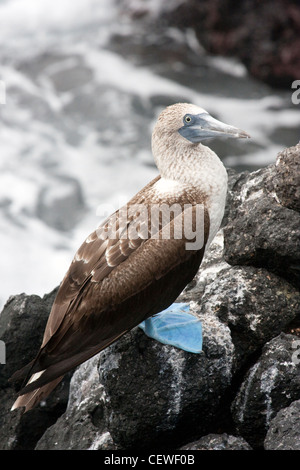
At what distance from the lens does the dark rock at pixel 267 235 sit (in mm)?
4523

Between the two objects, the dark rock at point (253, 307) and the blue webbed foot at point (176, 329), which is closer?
the blue webbed foot at point (176, 329)

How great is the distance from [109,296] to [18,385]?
153 centimetres

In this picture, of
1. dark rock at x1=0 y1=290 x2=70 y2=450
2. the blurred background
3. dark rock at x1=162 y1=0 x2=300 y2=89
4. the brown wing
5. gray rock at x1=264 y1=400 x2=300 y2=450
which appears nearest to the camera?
gray rock at x1=264 y1=400 x2=300 y2=450

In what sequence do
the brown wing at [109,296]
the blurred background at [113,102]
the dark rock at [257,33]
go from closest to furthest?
1. the brown wing at [109,296]
2. the blurred background at [113,102]
3. the dark rock at [257,33]

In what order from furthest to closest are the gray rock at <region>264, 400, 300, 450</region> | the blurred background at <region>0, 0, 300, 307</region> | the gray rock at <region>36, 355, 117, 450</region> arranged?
the blurred background at <region>0, 0, 300, 307</region>, the gray rock at <region>36, 355, 117, 450</region>, the gray rock at <region>264, 400, 300, 450</region>

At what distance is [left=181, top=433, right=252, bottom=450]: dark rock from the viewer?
4.17 metres

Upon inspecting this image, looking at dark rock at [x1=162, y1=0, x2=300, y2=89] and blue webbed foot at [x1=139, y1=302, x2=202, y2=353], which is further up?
dark rock at [x1=162, y1=0, x2=300, y2=89]

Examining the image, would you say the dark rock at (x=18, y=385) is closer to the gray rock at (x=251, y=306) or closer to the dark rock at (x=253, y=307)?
the gray rock at (x=251, y=306)

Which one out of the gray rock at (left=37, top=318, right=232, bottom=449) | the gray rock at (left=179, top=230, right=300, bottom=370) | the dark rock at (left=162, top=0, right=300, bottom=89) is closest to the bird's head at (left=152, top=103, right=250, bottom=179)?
the gray rock at (left=179, top=230, right=300, bottom=370)

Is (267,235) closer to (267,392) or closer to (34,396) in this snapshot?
(267,392)

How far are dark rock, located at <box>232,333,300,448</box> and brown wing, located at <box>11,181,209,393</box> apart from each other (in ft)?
2.39

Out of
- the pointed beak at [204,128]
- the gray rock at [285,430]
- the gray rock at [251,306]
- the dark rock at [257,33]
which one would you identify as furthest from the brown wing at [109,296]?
the dark rock at [257,33]

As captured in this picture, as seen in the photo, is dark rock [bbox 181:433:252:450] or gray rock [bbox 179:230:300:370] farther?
gray rock [bbox 179:230:300:370]

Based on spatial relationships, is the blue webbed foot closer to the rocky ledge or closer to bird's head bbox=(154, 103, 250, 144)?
the rocky ledge
